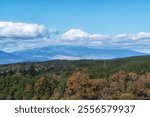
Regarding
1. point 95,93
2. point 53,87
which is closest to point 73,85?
point 95,93

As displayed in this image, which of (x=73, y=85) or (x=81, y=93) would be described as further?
(x=73, y=85)

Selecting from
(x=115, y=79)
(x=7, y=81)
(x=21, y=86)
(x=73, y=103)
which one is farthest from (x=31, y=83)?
(x=73, y=103)

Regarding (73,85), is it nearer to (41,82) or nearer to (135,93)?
(135,93)

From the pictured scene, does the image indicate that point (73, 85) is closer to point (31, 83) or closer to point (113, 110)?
point (31, 83)

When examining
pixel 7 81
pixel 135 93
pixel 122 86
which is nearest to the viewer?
pixel 135 93

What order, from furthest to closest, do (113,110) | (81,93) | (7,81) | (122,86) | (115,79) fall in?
(7,81) < (115,79) < (122,86) < (81,93) < (113,110)

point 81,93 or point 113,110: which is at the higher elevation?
point 113,110

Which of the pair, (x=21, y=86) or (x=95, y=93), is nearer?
(x=95, y=93)

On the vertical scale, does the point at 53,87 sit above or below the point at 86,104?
below

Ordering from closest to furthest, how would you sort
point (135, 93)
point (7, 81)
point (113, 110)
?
point (113, 110), point (135, 93), point (7, 81)
